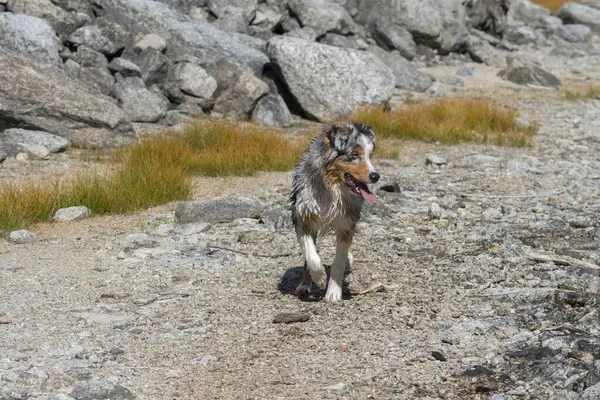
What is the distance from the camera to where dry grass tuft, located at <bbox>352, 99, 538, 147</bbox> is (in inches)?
642

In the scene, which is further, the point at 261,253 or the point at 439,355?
the point at 261,253

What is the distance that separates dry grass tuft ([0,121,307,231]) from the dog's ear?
13.9 ft

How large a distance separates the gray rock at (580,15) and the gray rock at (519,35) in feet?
18.4

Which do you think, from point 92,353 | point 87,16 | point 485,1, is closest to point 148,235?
point 92,353

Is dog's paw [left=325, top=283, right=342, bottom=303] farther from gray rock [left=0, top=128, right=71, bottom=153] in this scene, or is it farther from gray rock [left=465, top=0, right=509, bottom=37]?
gray rock [left=465, top=0, right=509, bottom=37]

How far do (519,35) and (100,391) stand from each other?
2900cm

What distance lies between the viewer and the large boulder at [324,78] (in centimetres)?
1842

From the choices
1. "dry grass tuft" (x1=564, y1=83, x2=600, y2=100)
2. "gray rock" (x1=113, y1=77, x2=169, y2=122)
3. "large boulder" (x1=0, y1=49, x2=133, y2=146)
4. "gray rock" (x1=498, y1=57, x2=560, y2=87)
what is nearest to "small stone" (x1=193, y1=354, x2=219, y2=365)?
"large boulder" (x1=0, y1=49, x2=133, y2=146)

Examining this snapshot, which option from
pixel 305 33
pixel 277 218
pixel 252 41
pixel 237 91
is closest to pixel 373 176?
pixel 277 218

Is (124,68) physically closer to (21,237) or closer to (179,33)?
(179,33)

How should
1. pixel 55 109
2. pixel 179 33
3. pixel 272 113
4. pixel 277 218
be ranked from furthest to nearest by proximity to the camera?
pixel 179 33 → pixel 272 113 → pixel 55 109 → pixel 277 218

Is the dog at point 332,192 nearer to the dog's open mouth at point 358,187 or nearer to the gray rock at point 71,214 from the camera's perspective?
the dog's open mouth at point 358,187

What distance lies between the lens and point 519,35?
33062mm

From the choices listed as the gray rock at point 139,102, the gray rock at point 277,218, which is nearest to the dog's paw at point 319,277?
Answer: the gray rock at point 277,218
